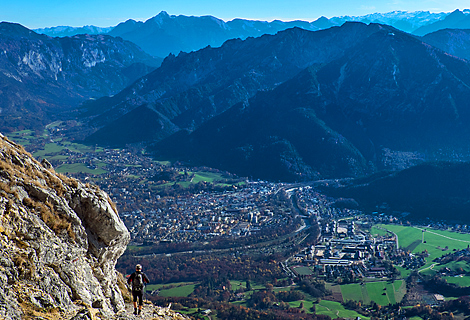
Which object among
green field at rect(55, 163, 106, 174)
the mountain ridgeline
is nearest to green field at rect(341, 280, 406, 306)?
the mountain ridgeline

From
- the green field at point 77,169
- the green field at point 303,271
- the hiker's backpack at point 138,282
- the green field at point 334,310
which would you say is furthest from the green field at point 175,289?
the green field at point 77,169

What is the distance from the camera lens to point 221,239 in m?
89.0

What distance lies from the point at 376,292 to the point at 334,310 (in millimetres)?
9595

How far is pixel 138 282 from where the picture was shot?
65.4 ft

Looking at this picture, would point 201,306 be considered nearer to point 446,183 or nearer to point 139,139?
point 446,183

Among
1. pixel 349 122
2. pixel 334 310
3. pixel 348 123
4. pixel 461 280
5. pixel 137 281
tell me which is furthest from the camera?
pixel 349 122

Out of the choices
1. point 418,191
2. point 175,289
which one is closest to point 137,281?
point 175,289

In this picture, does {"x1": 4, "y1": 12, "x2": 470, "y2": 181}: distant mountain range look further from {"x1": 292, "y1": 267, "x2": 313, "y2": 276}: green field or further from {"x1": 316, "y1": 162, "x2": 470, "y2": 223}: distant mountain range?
{"x1": 292, "y1": 267, "x2": 313, "y2": 276}: green field

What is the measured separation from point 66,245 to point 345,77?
589ft

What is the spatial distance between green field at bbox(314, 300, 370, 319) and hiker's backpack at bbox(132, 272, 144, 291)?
4427cm

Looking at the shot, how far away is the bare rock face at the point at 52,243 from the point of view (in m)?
15.8

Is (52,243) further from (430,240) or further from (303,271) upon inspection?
(430,240)

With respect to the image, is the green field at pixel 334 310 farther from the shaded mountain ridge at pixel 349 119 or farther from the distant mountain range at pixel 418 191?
the shaded mountain ridge at pixel 349 119

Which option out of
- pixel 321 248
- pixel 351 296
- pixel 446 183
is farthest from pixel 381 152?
pixel 351 296
